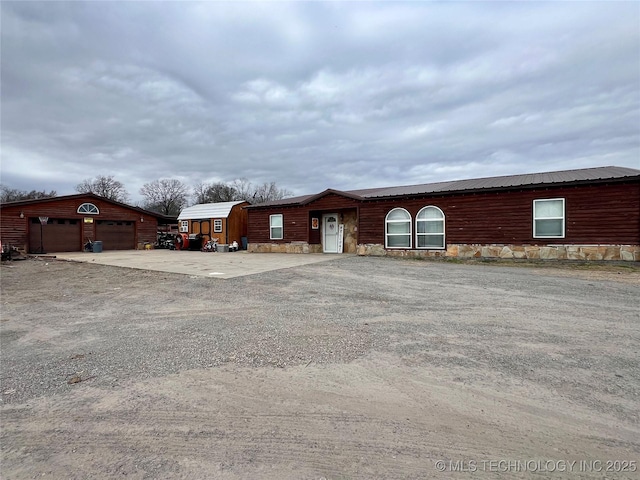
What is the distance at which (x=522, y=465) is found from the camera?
199 cm

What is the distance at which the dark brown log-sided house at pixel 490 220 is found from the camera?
11.8m

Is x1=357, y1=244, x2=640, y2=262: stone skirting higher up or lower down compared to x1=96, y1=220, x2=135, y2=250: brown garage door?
lower down

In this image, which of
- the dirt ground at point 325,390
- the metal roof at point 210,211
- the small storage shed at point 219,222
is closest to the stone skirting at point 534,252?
the dirt ground at point 325,390

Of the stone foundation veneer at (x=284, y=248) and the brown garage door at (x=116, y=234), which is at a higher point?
the brown garage door at (x=116, y=234)

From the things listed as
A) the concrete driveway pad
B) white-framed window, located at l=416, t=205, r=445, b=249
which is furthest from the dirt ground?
white-framed window, located at l=416, t=205, r=445, b=249

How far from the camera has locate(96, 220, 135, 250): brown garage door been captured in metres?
23.7

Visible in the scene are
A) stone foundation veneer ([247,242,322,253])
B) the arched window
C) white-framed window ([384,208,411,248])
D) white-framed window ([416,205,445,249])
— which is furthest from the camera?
the arched window

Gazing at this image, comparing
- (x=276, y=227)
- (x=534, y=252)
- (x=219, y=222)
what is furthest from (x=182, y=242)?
(x=534, y=252)

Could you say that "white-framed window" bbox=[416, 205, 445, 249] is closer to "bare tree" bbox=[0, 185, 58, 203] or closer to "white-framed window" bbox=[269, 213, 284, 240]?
"white-framed window" bbox=[269, 213, 284, 240]

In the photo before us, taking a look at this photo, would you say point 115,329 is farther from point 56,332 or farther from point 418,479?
point 418,479

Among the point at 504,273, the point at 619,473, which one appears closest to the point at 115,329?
the point at 619,473

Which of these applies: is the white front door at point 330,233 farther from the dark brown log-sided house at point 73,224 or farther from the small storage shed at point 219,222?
the dark brown log-sided house at point 73,224

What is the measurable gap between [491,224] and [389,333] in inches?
448

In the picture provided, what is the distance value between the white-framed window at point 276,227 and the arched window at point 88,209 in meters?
12.9
